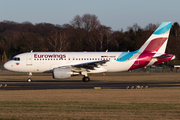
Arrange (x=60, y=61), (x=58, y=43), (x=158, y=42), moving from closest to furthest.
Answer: (x=60, y=61)
(x=158, y=42)
(x=58, y=43)

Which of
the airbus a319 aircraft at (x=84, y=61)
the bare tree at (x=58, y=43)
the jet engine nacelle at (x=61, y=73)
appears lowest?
the jet engine nacelle at (x=61, y=73)

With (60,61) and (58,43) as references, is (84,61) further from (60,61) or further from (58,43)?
(58,43)

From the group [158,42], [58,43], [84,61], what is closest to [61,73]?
[84,61]

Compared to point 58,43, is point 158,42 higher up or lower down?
lower down

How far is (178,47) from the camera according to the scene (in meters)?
73.4

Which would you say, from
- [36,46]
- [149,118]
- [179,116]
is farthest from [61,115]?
[36,46]

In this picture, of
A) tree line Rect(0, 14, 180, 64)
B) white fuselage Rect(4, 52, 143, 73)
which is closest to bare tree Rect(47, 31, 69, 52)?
tree line Rect(0, 14, 180, 64)

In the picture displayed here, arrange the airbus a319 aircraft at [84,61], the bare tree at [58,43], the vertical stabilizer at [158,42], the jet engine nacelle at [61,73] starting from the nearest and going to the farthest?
1. the jet engine nacelle at [61,73]
2. the airbus a319 aircraft at [84,61]
3. the vertical stabilizer at [158,42]
4. the bare tree at [58,43]

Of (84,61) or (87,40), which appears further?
(87,40)

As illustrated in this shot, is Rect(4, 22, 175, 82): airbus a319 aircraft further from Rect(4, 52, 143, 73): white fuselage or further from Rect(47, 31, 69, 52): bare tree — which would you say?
Rect(47, 31, 69, 52): bare tree

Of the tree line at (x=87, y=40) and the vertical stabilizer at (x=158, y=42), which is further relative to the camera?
the tree line at (x=87, y=40)

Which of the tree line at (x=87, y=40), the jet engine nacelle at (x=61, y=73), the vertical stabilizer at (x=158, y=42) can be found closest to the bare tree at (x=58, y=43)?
the tree line at (x=87, y=40)

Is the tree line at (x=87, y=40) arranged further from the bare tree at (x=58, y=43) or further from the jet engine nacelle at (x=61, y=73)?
the jet engine nacelle at (x=61, y=73)

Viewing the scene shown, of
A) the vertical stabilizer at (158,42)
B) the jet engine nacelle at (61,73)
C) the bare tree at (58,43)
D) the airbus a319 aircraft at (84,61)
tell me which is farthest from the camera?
the bare tree at (58,43)
